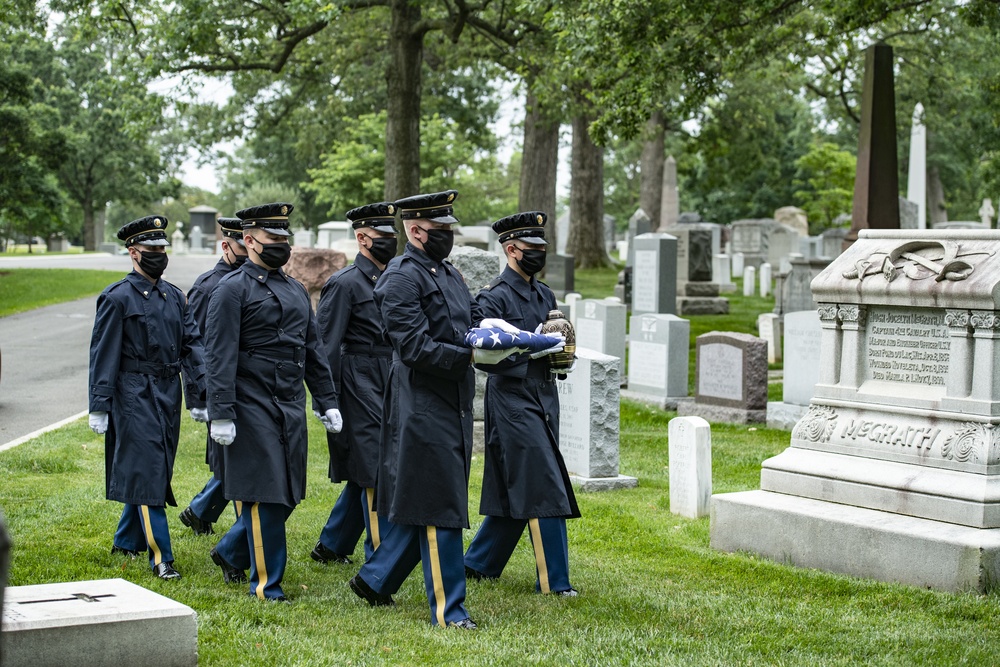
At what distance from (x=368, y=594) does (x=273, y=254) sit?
6.26 ft

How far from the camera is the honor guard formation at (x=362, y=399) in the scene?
19.5 ft

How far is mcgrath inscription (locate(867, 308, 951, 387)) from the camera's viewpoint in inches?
279

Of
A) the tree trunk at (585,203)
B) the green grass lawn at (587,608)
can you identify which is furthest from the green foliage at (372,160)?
the green grass lawn at (587,608)

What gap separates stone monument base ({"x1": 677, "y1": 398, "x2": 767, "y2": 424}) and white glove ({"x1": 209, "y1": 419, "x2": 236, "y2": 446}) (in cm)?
845

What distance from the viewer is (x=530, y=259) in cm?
667

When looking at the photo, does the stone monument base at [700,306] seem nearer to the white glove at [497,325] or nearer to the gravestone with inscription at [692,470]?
the gravestone with inscription at [692,470]

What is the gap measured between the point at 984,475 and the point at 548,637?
2765 mm

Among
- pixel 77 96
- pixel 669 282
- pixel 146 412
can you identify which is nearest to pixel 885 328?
pixel 146 412

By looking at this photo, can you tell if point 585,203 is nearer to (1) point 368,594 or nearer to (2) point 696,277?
(2) point 696,277

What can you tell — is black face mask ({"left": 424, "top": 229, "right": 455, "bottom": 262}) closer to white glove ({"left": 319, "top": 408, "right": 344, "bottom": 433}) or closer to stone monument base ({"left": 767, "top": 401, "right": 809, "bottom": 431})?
white glove ({"left": 319, "top": 408, "right": 344, "bottom": 433})

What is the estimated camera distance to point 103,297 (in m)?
7.10

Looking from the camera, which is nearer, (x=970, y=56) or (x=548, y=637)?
(x=548, y=637)

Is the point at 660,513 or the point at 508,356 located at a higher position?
the point at 508,356

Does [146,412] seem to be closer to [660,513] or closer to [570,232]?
[660,513]
